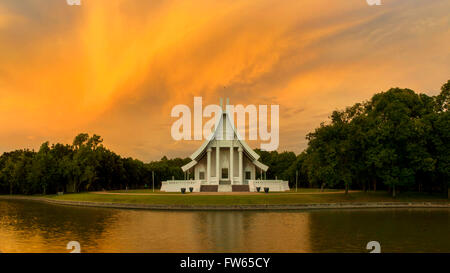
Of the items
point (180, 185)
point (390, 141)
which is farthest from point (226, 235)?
point (180, 185)

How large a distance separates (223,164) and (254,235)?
4308cm

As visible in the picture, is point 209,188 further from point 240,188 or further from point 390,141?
point 390,141

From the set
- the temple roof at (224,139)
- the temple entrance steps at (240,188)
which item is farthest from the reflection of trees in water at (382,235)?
the temple roof at (224,139)

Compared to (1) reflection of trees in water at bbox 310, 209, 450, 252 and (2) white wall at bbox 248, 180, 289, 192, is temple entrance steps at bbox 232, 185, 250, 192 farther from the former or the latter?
(1) reflection of trees in water at bbox 310, 209, 450, 252

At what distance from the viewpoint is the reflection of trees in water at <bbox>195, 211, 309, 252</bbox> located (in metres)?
17.1

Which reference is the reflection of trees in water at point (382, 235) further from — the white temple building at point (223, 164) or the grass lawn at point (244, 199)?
the white temple building at point (223, 164)

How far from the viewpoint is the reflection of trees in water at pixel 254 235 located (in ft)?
56.0

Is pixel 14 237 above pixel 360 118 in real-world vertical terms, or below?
below
